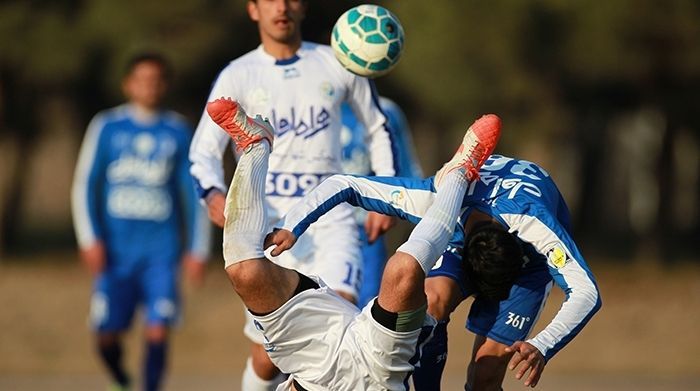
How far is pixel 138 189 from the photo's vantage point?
1076 cm

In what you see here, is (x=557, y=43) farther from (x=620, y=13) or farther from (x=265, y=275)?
(x=265, y=275)

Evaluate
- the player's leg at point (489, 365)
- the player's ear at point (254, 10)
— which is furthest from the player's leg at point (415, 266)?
the player's ear at point (254, 10)

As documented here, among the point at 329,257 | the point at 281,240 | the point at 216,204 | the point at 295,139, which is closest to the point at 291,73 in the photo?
the point at 295,139

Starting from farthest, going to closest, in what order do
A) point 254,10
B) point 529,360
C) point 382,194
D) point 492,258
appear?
point 254,10 < point 382,194 < point 492,258 < point 529,360

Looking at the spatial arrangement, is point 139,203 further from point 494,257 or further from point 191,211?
point 494,257

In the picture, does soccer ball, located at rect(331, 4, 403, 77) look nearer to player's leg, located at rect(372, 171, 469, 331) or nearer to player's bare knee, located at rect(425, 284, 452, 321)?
player's leg, located at rect(372, 171, 469, 331)

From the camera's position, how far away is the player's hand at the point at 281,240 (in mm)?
6305

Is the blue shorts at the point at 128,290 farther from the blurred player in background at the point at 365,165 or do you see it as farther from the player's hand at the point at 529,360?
the player's hand at the point at 529,360

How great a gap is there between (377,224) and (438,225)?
1.50m

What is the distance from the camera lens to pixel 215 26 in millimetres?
21625

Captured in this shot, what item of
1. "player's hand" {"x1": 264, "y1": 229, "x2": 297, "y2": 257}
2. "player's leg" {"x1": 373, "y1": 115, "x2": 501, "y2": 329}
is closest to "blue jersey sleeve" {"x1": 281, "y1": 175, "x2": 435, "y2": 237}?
"player's leg" {"x1": 373, "y1": 115, "x2": 501, "y2": 329}

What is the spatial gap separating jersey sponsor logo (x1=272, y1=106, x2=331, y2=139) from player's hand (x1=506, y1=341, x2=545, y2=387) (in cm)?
230

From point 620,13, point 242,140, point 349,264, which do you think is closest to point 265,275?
point 242,140

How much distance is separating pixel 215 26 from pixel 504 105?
4.98m
